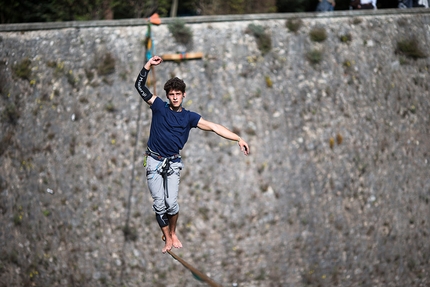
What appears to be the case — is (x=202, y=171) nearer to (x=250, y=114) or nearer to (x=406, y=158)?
(x=250, y=114)

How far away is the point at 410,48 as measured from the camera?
19031 millimetres

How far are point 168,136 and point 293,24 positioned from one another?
12085 millimetres

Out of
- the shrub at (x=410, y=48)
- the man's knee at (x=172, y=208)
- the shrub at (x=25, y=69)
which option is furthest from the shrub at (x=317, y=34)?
the man's knee at (x=172, y=208)

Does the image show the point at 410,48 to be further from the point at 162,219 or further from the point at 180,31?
the point at 162,219

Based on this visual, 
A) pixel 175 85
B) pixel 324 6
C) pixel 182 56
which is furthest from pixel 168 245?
pixel 324 6

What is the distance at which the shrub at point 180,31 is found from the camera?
58.5ft

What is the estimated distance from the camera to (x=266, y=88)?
18.0 metres

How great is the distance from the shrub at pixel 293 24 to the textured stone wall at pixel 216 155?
149mm

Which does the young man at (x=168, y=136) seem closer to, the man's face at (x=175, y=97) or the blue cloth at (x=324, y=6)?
the man's face at (x=175, y=97)

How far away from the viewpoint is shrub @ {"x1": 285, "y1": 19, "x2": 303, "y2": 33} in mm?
18250

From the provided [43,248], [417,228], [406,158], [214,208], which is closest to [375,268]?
[417,228]

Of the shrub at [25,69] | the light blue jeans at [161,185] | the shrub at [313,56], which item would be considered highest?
the shrub at [313,56]

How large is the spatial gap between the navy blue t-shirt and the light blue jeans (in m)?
0.32

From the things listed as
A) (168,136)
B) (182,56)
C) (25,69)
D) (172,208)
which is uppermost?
(182,56)
